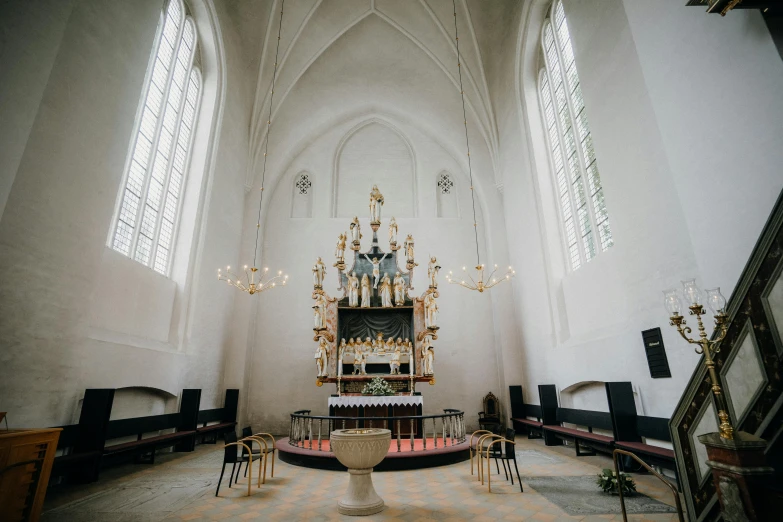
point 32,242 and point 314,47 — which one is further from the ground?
point 314,47

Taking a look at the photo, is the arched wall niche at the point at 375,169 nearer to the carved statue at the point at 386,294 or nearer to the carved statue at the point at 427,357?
the carved statue at the point at 386,294

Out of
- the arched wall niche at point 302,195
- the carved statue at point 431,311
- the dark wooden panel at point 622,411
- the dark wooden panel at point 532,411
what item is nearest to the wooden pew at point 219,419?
the carved statue at point 431,311

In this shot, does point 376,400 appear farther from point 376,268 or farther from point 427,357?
point 376,268

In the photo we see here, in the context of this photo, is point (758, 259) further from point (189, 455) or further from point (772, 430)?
point (189, 455)

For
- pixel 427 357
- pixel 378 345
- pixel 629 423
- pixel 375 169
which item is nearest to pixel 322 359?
pixel 378 345

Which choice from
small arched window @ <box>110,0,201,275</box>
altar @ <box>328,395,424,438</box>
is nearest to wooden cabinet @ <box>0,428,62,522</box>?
small arched window @ <box>110,0,201,275</box>

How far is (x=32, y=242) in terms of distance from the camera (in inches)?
228

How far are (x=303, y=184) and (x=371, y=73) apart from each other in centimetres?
537

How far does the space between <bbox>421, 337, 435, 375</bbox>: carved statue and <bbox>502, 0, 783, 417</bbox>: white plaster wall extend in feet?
11.1

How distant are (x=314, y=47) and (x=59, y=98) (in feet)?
34.5

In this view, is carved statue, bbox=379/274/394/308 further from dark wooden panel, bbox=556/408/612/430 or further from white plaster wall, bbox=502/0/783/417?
dark wooden panel, bbox=556/408/612/430

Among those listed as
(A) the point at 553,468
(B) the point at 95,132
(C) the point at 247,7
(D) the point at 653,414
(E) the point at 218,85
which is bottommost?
(A) the point at 553,468

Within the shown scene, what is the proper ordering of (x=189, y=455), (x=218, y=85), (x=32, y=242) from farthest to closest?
(x=218, y=85) < (x=189, y=455) < (x=32, y=242)

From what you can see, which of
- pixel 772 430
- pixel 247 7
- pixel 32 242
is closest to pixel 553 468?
pixel 772 430
